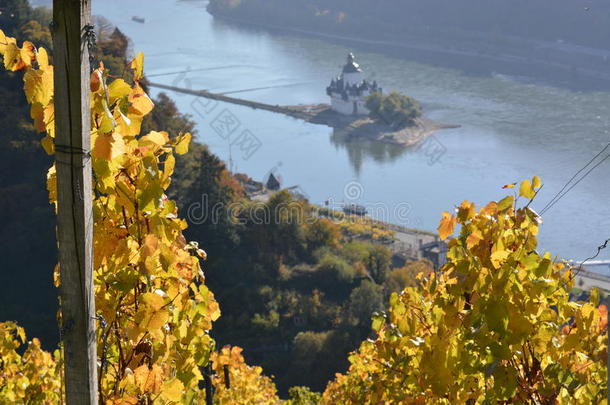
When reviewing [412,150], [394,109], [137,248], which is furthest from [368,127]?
[137,248]

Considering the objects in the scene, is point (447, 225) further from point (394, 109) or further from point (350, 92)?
point (350, 92)

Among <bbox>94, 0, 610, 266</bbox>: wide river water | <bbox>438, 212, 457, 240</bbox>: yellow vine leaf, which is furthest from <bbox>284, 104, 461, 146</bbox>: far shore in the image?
<bbox>438, 212, 457, 240</bbox>: yellow vine leaf

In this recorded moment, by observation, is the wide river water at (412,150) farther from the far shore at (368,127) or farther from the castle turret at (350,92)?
the castle turret at (350,92)

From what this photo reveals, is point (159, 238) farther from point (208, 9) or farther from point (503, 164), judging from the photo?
point (208, 9)

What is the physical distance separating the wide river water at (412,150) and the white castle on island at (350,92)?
97 cm

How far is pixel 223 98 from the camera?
998 inches

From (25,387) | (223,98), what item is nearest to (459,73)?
(223,98)

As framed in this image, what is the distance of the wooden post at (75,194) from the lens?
0.84 m

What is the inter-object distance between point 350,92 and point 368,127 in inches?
57.0

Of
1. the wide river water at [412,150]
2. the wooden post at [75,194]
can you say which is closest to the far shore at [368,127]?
the wide river water at [412,150]

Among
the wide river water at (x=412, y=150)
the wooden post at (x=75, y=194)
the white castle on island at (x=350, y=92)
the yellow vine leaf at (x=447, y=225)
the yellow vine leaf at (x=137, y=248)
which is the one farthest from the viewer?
the white castle on island at (x=350, y=92)

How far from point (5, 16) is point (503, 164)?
10.0 metres

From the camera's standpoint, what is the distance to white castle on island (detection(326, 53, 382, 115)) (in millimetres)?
24109

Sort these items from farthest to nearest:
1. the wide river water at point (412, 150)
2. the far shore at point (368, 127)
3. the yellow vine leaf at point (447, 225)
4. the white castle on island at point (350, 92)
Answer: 1. the white castle on island at point (350, 92)
2. the far shore at point (368, 127)
3. the wide river water at point (412, 150)
4. the yellow vine leaf at point (447, 225)
